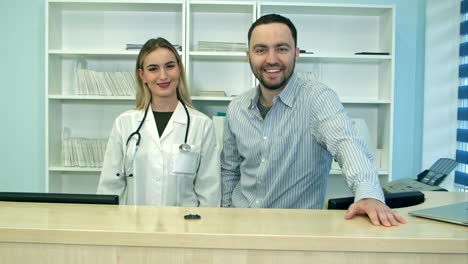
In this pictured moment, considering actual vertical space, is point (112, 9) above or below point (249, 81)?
above

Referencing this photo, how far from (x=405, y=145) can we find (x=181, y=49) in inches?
71.9

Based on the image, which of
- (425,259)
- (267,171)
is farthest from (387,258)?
(267,171)

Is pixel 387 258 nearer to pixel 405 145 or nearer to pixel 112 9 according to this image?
pixel 405 145

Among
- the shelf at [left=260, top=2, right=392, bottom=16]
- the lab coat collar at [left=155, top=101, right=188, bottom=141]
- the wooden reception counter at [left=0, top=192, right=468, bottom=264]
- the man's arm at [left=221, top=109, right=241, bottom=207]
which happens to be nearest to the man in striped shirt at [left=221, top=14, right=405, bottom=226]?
the man's arm at [left=221, top=109, right=241, bottom=207]

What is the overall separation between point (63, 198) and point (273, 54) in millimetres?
899

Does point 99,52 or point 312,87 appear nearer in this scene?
point 312,87

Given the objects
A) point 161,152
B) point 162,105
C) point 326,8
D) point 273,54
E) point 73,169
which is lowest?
point 73,169

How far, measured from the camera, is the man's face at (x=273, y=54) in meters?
1.75

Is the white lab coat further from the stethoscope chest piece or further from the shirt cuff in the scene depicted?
the shirt cuff

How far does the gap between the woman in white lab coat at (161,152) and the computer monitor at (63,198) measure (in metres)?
0.70

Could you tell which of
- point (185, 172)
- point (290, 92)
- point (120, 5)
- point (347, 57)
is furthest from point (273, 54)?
point (120, 5)

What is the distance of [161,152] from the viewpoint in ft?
6.86

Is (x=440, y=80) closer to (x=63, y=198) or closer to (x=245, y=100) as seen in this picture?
(x=245, y=100)

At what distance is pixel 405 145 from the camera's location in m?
3.55
